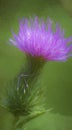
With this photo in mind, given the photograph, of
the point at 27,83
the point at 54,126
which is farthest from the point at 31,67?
the point at 54,126

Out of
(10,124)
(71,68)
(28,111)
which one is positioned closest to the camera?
(28,111)

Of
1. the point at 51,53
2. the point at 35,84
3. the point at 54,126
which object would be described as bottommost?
the point at 54,126

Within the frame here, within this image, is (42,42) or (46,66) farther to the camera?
(46,66)

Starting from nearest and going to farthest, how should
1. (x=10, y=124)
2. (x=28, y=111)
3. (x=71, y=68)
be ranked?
(x=28, y=111)
(x=10, y=124)
(x=71, y=68)

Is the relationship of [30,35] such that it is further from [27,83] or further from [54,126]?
[54,126]

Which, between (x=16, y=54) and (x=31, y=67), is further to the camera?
(x=16, y=54)

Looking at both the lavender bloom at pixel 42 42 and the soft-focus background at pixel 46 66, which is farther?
the soft-focus background at pixel 46 66

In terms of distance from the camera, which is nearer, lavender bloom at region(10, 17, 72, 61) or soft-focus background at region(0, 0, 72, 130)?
lavender bloom at region(10, 17, 72, 61)

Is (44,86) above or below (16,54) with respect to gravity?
below
